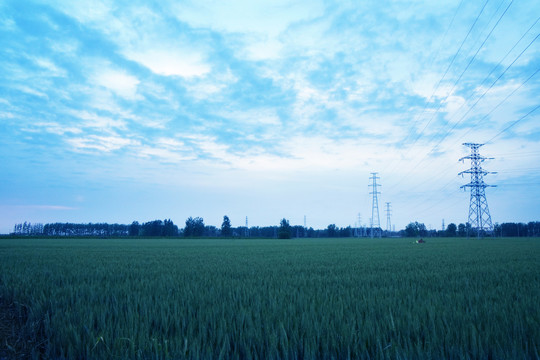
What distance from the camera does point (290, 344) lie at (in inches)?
104

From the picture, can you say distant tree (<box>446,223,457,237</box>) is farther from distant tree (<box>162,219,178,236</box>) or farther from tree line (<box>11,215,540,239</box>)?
distant tree (<box>162,219,178,236</box>)

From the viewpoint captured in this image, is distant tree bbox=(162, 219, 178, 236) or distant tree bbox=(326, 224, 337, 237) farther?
distant tree bbox=(326, 224, 337, 237)

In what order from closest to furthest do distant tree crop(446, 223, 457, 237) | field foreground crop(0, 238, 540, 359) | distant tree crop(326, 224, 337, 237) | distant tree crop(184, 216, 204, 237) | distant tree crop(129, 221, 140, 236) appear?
field foreground crop(0, 238, 540, 359) → distant tree crop(184, 216, 204, 237) → distant tree crop(446, 223, 457, 237) → distant tree crop(129, 221, 140, 236) → distant tree crop(326, 224, 337, 237)

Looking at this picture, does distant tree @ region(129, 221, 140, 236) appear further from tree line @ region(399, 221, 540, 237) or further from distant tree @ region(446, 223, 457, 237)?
distant tree @ region(446, 223, 457, 237)

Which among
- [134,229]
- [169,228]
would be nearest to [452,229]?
[169,228]

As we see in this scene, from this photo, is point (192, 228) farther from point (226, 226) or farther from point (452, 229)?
point (452, 229)

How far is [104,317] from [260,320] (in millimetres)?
1796

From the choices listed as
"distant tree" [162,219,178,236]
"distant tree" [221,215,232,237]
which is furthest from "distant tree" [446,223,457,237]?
"distant tree" [162,219,178,236]

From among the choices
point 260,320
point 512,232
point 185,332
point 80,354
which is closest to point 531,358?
point 260,320

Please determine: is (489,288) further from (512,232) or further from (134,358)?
(512,232)

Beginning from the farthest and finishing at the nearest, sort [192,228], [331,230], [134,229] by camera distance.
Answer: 1. [331,230]
2. [134,229]
3. [192,228]

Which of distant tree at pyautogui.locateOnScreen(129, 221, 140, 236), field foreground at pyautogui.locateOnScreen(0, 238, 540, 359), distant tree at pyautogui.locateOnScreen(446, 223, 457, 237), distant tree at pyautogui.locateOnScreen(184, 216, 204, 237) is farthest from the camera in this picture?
distant tree at pyautogui.locateOnScreen(129, 221, 140, 236)

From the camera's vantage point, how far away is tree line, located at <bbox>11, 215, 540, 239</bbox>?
130m

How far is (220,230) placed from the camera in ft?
456
